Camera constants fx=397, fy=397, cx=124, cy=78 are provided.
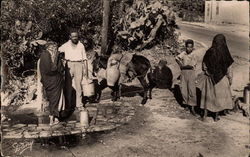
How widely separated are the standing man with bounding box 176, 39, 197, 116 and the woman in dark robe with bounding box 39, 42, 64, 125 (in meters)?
2.95

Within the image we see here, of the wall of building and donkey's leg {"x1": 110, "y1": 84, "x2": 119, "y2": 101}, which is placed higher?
the wall of building

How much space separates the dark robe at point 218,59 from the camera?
336 inches

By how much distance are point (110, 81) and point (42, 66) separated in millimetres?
2610

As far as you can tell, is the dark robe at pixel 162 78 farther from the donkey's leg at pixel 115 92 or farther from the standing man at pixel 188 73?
the standing man at pixel 188 73

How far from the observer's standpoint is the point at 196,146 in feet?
25.3

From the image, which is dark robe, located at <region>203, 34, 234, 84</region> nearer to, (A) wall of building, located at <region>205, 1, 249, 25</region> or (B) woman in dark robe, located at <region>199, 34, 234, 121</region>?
(B) woman in dark robe, located at <region>199, 34, 234, 121</region>

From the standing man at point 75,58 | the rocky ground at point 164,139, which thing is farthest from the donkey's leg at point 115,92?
the standing man at point 75,58

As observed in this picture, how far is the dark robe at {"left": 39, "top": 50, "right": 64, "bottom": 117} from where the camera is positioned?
8242 mm

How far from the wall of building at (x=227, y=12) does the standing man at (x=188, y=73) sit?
62.1 ft

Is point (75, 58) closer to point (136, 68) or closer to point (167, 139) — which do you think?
point (136, 68)

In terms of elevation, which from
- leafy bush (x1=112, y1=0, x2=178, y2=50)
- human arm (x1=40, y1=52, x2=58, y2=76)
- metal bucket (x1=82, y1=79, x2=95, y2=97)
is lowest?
metal bucket (x1=82, y1=79, x2=95, y2=97)

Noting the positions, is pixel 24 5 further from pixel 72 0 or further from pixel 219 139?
pixel 219 139

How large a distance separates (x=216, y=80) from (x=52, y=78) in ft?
11.9

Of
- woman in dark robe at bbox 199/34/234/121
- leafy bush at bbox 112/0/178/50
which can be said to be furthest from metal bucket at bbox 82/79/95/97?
leafy bush at bbox 112/0/178/50
